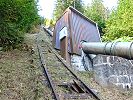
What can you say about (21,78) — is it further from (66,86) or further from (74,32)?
(74,32)

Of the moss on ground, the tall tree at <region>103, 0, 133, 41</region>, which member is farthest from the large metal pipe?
the tall tree at <region>103, 0, 133, 41</region>

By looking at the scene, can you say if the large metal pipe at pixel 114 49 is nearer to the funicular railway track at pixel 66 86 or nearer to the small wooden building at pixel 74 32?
the funicular railway track at pixel 66 86

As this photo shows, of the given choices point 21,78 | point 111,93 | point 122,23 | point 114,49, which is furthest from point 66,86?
point 122,23

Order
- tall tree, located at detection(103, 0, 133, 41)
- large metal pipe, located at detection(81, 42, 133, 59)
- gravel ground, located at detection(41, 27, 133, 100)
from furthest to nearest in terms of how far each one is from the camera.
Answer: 1. tall tree, located at detection(103, 0, 133, 41)
2. large metal pipe, located at detection(81, 42, 133, 59)
3. gravel ground, located at detection(41, 27, 133, 100)

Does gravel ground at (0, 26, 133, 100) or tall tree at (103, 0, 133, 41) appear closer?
gravel ground at (0, 26, 133, 100)

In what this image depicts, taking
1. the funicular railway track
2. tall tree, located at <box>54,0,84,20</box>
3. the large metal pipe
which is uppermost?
tall tree, located at <box>54,0,84,20</box>

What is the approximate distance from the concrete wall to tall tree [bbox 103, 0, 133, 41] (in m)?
12.5

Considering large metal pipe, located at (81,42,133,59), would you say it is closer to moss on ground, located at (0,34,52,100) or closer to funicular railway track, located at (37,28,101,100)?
funicular railway track, located at (37,28,101,100)

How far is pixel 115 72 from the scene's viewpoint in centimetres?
1170

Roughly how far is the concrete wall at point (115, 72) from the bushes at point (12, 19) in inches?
201

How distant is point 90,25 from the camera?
19.2m

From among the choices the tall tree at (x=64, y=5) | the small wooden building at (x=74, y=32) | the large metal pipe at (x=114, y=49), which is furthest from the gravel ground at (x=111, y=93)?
the tall tree at (x=64, y=5)

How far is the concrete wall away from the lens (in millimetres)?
11469

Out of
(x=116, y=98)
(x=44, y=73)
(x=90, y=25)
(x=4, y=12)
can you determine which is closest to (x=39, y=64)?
(x=44, y=73)
